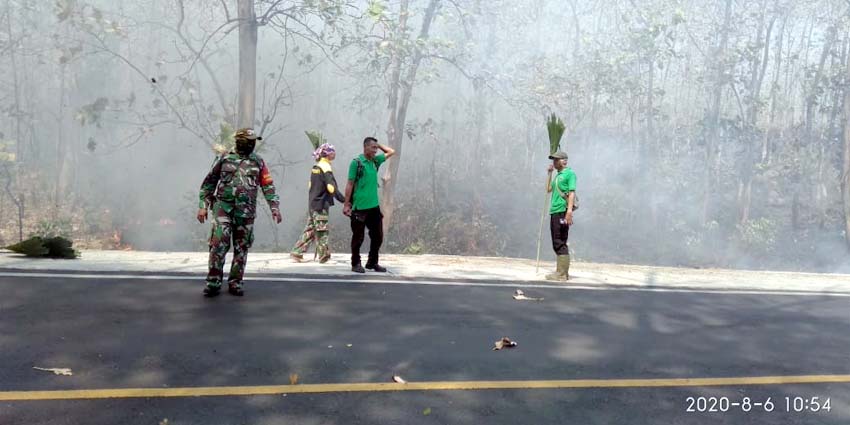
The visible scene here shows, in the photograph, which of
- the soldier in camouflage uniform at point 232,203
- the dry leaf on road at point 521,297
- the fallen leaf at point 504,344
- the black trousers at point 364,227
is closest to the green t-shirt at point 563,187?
the dry leaf on road at point 521,297

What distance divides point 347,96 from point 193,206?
11278 millimetres

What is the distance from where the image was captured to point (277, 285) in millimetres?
7516

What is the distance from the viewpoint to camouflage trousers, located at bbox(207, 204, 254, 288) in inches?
257

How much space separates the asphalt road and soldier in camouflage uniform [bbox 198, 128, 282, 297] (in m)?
0.37

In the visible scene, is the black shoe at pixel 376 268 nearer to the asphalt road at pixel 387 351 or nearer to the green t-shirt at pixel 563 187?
the asphalt road at pixel 387 351

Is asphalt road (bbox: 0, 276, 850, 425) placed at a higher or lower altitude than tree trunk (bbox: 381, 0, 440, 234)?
lower

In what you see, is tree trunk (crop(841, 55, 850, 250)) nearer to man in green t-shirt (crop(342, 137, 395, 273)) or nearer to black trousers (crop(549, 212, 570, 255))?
black trousers (crop(549, 212, 570, 255))

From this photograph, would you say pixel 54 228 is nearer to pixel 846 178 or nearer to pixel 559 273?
pixel 559 273

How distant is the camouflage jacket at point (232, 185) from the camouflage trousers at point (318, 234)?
271 centimetres

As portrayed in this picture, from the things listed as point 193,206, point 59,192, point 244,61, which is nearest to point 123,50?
point 59,192

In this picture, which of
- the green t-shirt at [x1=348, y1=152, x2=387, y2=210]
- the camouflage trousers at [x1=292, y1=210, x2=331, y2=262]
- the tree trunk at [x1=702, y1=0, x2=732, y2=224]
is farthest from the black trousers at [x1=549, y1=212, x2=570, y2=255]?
the tree trunk at [x1=702, y1=0, x2=732, y2=224]

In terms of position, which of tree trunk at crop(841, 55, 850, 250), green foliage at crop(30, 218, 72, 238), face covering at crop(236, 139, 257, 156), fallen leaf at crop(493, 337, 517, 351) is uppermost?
tree trunk at crop(841, 55, 850, 250)

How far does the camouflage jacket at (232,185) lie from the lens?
6.55 meters

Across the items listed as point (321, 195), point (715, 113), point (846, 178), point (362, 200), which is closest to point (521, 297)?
point (362, 200)
